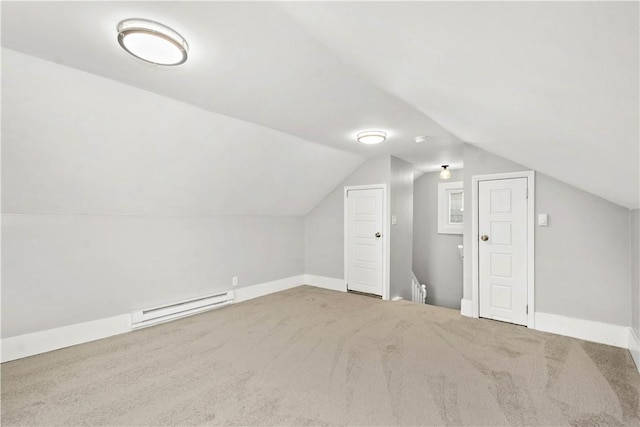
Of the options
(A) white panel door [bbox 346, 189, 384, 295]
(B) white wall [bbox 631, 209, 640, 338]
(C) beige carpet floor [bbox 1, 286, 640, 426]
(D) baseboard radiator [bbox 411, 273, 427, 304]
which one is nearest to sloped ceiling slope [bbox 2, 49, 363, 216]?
(A) white panel door [bbox 346, 189, 384, 295]

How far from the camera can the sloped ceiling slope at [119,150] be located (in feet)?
7.60

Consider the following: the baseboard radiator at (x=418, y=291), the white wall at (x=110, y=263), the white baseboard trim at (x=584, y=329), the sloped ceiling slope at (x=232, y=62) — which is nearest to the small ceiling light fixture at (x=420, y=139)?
the sloped ceiling slope at (x=232, y=62)

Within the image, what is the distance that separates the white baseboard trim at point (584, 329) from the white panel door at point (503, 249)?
0.21m

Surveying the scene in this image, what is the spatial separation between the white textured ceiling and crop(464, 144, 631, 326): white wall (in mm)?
638

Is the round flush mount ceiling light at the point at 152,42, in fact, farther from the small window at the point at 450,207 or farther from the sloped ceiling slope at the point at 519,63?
the small window at the point at 450,207

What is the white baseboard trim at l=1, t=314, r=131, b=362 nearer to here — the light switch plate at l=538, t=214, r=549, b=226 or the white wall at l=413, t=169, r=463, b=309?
the light switch plate at l=538, t=214, r=549, b=226

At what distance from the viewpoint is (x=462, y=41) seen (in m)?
1.18

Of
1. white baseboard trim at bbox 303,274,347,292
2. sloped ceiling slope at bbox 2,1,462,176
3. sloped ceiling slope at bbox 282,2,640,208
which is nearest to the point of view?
sloped ceiling slope at bbox 282,2,640,208

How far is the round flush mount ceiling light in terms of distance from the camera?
169 centimetres

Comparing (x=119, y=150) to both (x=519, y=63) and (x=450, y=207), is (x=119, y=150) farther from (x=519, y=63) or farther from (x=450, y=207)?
(x=450, y=207)

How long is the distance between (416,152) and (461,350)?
287cm

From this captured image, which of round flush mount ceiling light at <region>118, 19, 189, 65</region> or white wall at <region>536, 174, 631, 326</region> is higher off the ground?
round flush mount ceiling light at <region>118, 19, 189, 65</region>

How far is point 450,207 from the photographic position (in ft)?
21.4

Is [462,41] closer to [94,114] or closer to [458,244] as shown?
[94,114]
